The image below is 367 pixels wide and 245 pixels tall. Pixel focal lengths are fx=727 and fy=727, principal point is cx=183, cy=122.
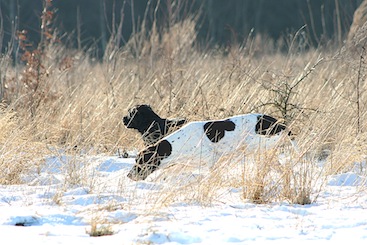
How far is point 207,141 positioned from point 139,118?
679 millimetres

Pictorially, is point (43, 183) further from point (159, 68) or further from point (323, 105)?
point (159, 68)

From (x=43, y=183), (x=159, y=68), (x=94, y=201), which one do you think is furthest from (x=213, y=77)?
(x=94, y=201)

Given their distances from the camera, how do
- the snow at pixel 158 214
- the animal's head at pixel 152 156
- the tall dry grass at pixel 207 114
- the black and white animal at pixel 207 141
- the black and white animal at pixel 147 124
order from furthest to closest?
the black and white animal at pixel 147 124, the black and white animal at pixel 207 141, the animal's head at pixel 152 156, the tall dry grass at pixel 207 114, the snow at pixel 158 214

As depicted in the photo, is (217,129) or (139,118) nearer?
(217,129)

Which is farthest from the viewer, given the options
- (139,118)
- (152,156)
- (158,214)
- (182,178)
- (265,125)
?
(139,118)

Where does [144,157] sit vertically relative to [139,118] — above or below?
below

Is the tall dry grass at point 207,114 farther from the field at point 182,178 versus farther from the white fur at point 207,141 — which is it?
the white fur at point 207,141

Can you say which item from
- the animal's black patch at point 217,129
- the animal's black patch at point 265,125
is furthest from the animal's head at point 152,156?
the animal's black patch at point 265,125

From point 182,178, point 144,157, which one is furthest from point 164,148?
point 182,178

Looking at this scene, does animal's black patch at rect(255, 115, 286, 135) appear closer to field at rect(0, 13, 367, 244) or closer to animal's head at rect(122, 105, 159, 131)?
field at rect(0, 13, 367, 244)

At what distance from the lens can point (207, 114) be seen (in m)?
6.95

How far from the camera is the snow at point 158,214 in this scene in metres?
3.70

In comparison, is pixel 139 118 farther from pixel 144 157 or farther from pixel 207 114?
pixel 207 114

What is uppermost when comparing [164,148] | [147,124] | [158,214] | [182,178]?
[147,124]
